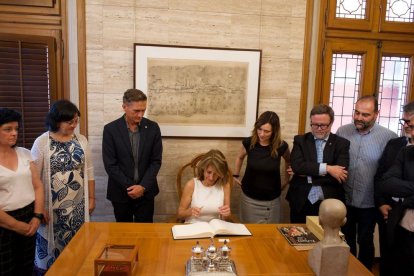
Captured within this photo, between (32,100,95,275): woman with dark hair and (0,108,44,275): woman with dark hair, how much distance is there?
9 cm

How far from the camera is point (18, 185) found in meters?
1.99

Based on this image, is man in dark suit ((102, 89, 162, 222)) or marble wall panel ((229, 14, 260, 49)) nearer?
man in dark suit ((102, 89, 162, 222))

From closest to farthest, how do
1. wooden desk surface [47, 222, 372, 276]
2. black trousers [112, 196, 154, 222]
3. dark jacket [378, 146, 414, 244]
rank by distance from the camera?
1. wooden desk surface [47, 222, 372, 276]
2. dark jacket [378, 146, 414, 244]
3. black trousers [112, 196, 154, 222]

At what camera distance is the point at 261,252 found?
1656 millimetres

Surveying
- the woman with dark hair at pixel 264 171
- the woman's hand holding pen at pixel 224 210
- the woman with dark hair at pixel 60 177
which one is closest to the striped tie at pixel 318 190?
the woman with dark hair at pixel 264 171

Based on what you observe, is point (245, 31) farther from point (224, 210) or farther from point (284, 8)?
point (224, 210)

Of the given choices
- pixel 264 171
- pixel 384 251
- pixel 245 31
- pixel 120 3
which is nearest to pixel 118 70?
pixel 120 3

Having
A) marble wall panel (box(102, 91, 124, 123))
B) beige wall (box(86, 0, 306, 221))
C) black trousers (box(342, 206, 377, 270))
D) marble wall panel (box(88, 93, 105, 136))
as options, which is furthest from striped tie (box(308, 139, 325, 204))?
marble wall panel (box(88, 93, 105, 136))

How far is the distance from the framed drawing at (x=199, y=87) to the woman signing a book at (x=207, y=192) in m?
0.78

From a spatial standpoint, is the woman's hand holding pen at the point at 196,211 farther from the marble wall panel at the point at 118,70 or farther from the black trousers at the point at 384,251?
the marble wall panel at the point at 118,70

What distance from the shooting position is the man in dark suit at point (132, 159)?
2.43m

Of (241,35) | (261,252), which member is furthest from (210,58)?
(261,252)

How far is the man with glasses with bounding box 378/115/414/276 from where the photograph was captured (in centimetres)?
193

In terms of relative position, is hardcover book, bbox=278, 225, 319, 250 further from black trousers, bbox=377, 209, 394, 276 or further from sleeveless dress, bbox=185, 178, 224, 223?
black trousers, bbox=377, 209, 394, 276
